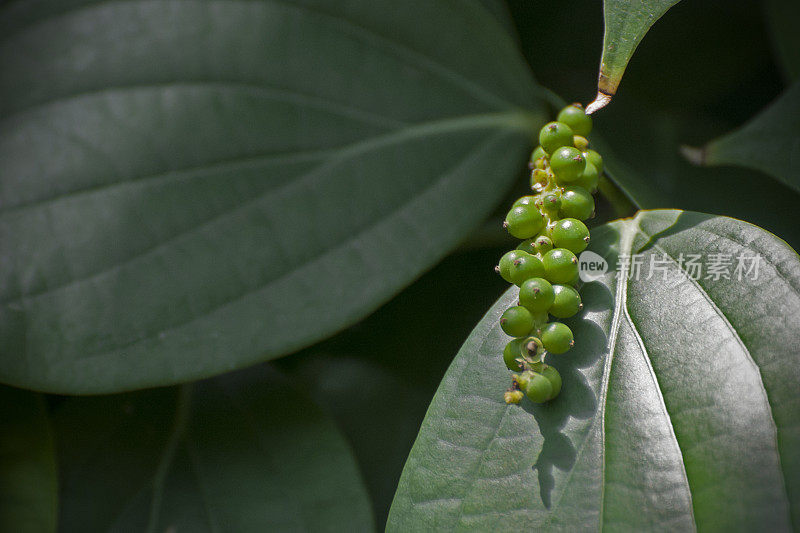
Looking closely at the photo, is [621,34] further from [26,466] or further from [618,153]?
[26,466]

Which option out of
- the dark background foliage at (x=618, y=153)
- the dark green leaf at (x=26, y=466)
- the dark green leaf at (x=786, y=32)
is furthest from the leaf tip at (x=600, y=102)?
the dark green leaf at (x=26, y=466)

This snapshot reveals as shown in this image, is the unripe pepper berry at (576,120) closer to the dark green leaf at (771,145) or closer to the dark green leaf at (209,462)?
the dark green leaf at (771,145)

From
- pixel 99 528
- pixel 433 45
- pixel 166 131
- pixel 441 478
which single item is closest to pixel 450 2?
pixel 433 45

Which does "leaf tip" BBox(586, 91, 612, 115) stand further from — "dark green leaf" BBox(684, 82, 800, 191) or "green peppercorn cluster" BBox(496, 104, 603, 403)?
"dark green leaf" BBox(684, 82, 800, 191)

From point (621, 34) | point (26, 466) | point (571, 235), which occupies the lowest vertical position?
point (26, 466)

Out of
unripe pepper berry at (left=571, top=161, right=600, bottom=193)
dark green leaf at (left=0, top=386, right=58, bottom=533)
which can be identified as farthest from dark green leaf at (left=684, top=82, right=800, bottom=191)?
dark green leaf at (left=0, top=386, right=58, bottom=533)

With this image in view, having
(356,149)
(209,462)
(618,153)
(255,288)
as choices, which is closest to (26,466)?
(209,462)
